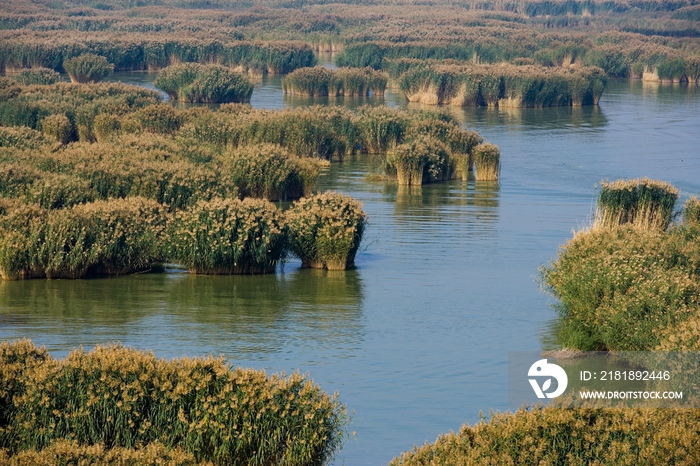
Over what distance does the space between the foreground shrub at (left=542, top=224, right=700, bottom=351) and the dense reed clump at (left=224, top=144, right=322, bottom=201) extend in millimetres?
12511

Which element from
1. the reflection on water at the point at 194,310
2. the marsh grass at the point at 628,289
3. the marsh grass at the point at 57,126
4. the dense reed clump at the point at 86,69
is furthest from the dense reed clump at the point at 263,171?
the dense reed clump at the point at 86,69

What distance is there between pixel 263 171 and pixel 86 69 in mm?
32131

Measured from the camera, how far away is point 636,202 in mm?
25578

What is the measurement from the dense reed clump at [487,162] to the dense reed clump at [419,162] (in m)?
1.03

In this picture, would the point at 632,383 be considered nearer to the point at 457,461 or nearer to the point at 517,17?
the point at 457,461

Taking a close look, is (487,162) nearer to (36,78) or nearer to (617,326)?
(617,326)

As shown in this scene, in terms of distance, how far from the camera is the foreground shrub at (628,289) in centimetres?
1633

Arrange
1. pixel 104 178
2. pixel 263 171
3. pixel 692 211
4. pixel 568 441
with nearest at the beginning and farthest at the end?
pixel 568 441
pixel 692 211
pixel 104 178
pixel 263 171

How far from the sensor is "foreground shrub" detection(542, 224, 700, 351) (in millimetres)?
16328

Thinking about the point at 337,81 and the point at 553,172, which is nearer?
the point at 553,172

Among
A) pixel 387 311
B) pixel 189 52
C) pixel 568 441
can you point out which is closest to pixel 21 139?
pixel 387 311

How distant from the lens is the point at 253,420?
1260 cm

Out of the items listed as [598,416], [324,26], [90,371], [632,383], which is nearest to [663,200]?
[632,383]

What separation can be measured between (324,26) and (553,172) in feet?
202
